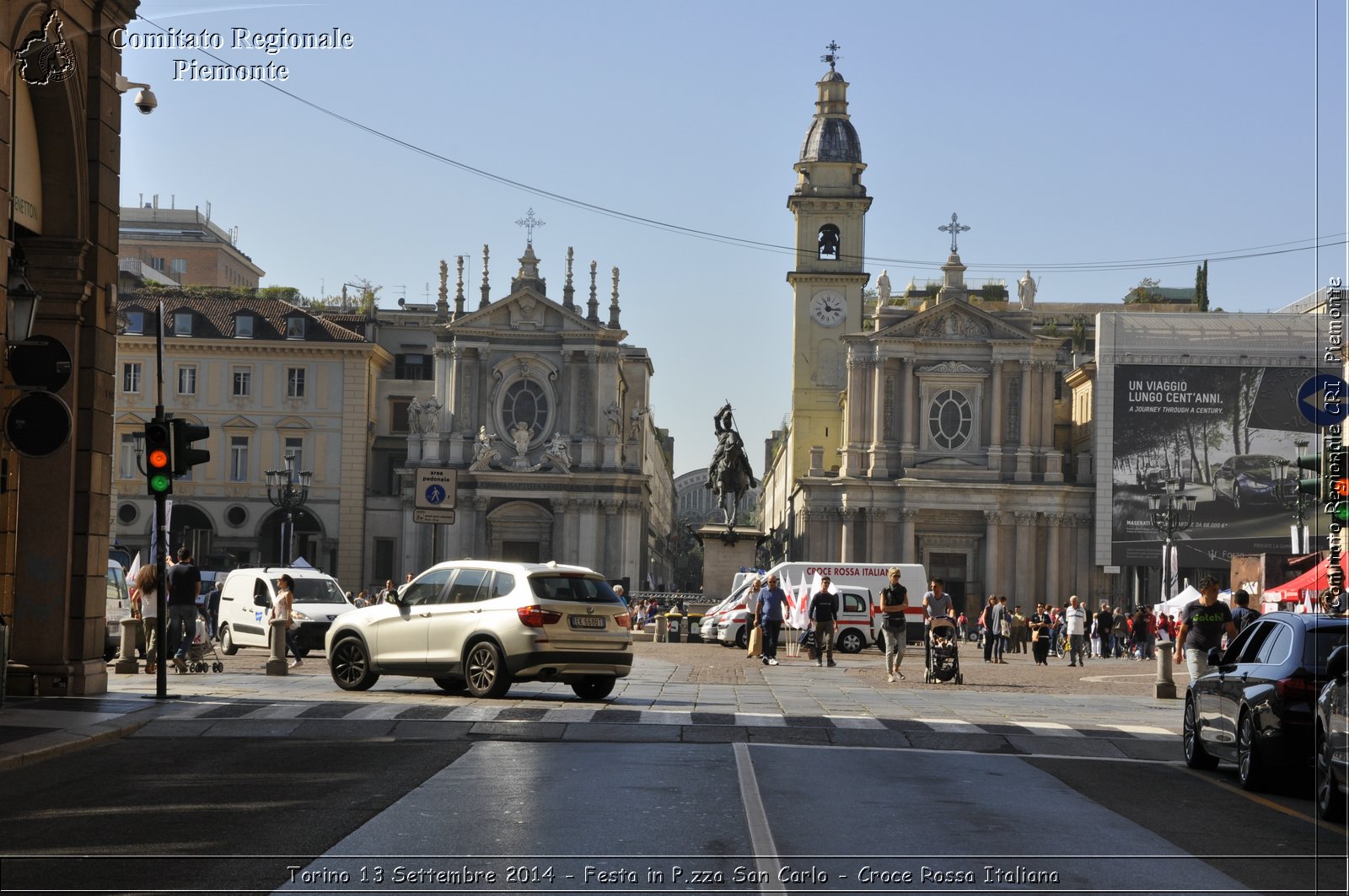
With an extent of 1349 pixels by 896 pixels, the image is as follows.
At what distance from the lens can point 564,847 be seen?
9375 mm

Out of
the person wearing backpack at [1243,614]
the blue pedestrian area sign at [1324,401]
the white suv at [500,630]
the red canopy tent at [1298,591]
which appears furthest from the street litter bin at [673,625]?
the blue pedestrian area sign at [1324,401]

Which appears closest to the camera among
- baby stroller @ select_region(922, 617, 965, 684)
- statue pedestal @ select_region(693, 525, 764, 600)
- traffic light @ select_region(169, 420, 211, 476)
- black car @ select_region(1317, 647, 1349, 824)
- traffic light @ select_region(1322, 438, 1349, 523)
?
black car @ select_region(1317, 647, 1349, 824)

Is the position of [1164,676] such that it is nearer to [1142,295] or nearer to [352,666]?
[352,666]

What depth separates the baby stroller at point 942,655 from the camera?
29.2m

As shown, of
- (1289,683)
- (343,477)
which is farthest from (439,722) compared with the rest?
(343,477)

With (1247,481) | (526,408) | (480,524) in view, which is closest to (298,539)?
(480,524)

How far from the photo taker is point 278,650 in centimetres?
2659

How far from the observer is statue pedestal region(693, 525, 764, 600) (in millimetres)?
60188

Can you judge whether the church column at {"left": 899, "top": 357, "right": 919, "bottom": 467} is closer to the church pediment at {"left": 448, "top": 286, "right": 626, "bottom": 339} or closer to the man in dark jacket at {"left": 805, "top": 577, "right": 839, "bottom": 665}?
the church pediment at {"left": 448, "top": 286, "right": 626, "bottom": 339}

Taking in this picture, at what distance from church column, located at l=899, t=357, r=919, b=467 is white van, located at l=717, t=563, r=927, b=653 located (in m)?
26.4

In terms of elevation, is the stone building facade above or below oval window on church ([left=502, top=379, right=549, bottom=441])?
below

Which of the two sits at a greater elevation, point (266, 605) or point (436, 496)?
point (436, 496)

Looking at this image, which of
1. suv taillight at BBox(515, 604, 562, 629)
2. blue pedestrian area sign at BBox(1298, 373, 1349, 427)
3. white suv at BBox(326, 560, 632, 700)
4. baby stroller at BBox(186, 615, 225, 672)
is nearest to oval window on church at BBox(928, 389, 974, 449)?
baby stroller at BBox(186, 615, 225, 672)

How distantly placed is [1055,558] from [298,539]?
33.8 metres
